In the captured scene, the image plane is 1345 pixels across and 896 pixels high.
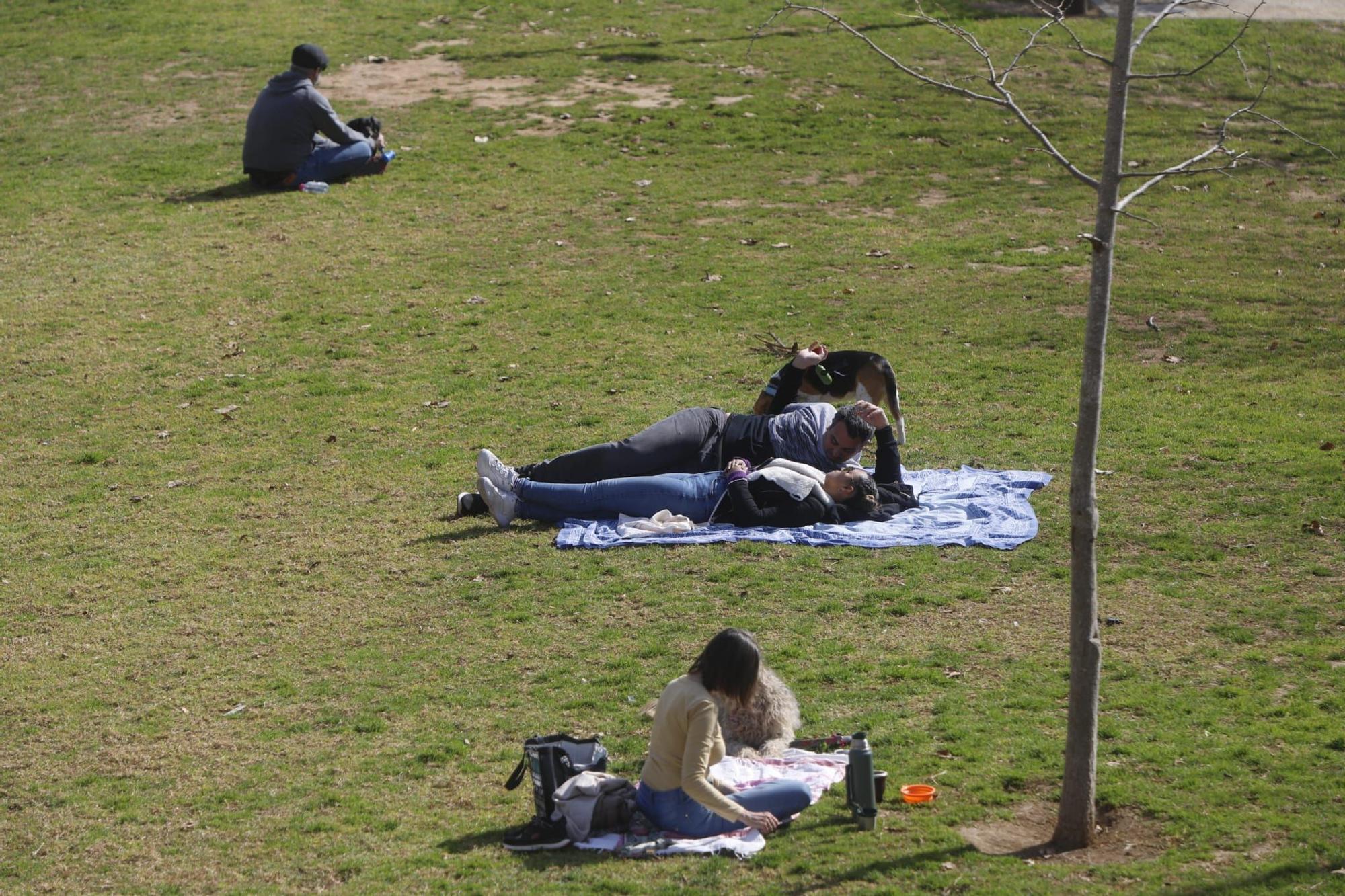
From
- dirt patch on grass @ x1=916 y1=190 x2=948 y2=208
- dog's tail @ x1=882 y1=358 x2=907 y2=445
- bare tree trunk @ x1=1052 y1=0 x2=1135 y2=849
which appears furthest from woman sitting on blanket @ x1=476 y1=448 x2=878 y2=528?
dirt patch on grass @ x1=916 y1=190 x2=948 y2=208


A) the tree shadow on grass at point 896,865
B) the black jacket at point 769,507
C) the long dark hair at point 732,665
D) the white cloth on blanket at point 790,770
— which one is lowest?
the white cloth on blanket at point 790,770

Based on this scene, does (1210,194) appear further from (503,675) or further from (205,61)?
(205,61)

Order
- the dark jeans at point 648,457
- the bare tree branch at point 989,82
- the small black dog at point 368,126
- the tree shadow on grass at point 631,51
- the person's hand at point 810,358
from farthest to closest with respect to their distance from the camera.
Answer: the tree shadow on grass at point 631,51 → the small black dog at point 368,126 → the person's hand at point 810,358 → the dark jeans at point 648,457 → the bare tree branch at point 989,82

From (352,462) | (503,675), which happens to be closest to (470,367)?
(352,462)

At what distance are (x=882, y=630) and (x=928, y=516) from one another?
1.86 metres

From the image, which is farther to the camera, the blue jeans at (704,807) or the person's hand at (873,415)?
the person's hand at (873,415)

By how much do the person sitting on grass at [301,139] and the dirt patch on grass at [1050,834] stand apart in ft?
44.5

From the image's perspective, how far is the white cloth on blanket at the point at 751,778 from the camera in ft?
19.9

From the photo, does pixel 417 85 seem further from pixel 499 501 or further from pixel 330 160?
pixel 499 501

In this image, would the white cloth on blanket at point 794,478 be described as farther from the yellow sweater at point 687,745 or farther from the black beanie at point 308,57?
the black beanie at point 308,57

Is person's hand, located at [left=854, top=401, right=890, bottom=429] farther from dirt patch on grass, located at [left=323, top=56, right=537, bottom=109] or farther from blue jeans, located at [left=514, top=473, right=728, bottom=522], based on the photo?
dirt patch on grass, located at [left=323, top=56, right=537, bottom=109]

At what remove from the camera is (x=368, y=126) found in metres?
18.0

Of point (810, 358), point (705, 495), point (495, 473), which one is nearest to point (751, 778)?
point (705, 495)

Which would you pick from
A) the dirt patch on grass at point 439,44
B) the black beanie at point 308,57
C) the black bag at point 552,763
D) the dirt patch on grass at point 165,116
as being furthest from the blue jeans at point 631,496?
the dirt patch on grass at point 439,44
